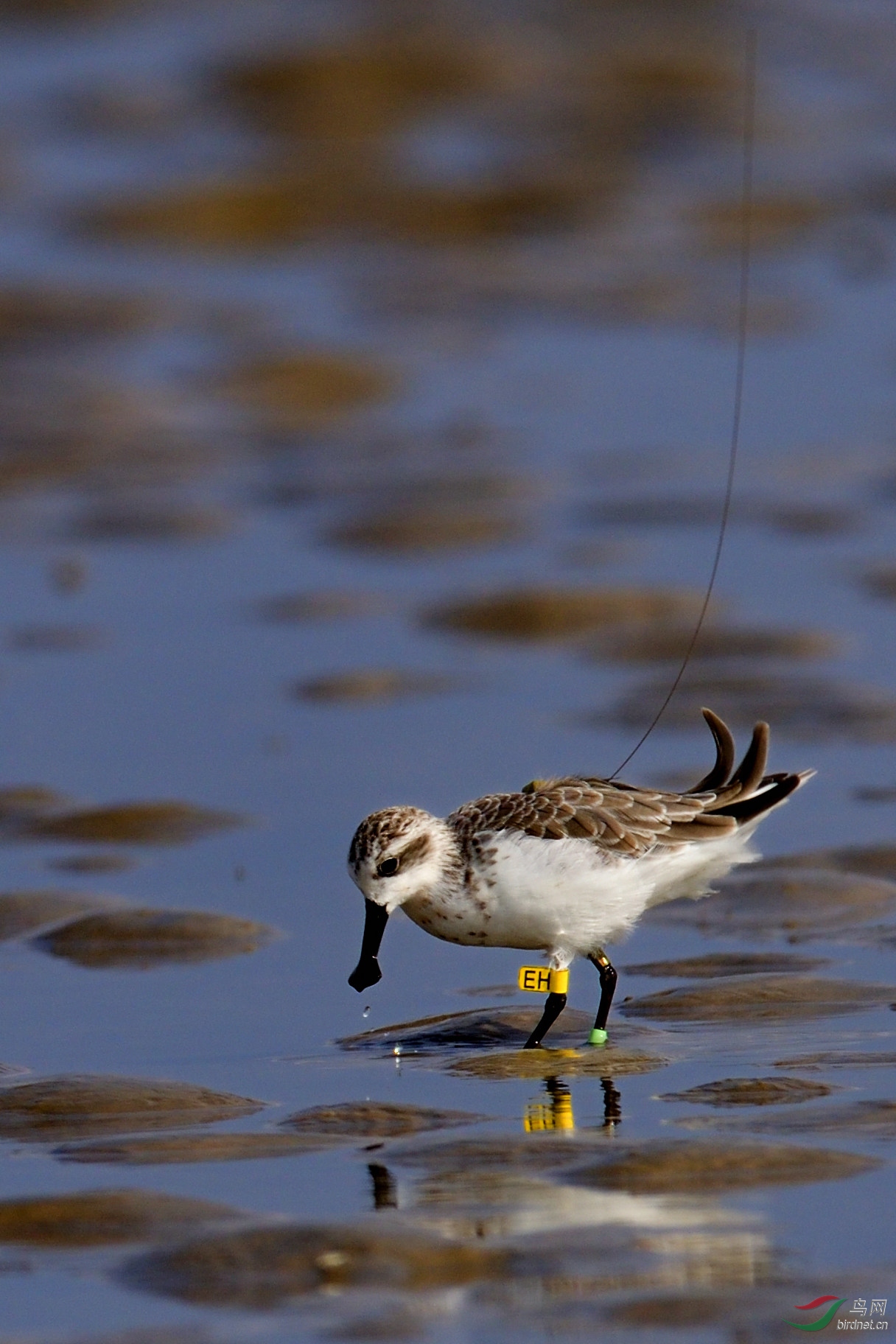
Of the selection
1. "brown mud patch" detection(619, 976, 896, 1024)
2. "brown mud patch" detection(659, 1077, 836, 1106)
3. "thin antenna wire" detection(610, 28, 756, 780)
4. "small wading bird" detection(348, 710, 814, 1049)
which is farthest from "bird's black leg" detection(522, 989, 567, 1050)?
"thin antenna wire" detection(610, 28, 756, 780)

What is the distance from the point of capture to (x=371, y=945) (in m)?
9.20

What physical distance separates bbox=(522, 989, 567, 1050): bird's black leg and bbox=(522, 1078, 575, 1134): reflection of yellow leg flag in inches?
18.8

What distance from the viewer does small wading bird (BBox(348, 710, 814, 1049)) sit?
9.05 m

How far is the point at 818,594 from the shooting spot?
59.5 feet

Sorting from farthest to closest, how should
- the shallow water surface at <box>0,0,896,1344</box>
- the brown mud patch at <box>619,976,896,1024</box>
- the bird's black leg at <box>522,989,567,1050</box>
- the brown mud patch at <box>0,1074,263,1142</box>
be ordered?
1. the brown mud patch at <box>619,976,896,1024</box>
2. the bird's black leg at <box>522,989,567,1050</box>
3. the brown mud patch at <box>0,1074,263,1142</box>
4. the shallow water surface at <box>0,0,896,1344</box>

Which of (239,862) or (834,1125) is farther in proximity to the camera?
(239,862)

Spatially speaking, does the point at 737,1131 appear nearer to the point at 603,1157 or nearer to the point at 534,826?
the point at 603,1157

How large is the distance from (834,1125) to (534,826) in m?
1.94

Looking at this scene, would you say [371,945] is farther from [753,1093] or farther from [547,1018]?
[753,1093]

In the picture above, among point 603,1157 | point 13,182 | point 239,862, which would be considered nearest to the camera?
point 603,1157

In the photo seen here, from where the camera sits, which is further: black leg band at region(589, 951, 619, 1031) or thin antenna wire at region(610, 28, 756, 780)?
thin antenna wire at region(610, 28, 756, 780)

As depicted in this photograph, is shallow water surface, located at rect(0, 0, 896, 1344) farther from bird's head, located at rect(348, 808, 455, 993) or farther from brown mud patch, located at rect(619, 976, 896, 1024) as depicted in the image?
bird's head, located at rect(348, 808, 455, 993)

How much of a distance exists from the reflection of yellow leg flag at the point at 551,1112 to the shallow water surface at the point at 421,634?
34 mm

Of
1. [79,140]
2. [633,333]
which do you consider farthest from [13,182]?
[633,333]
